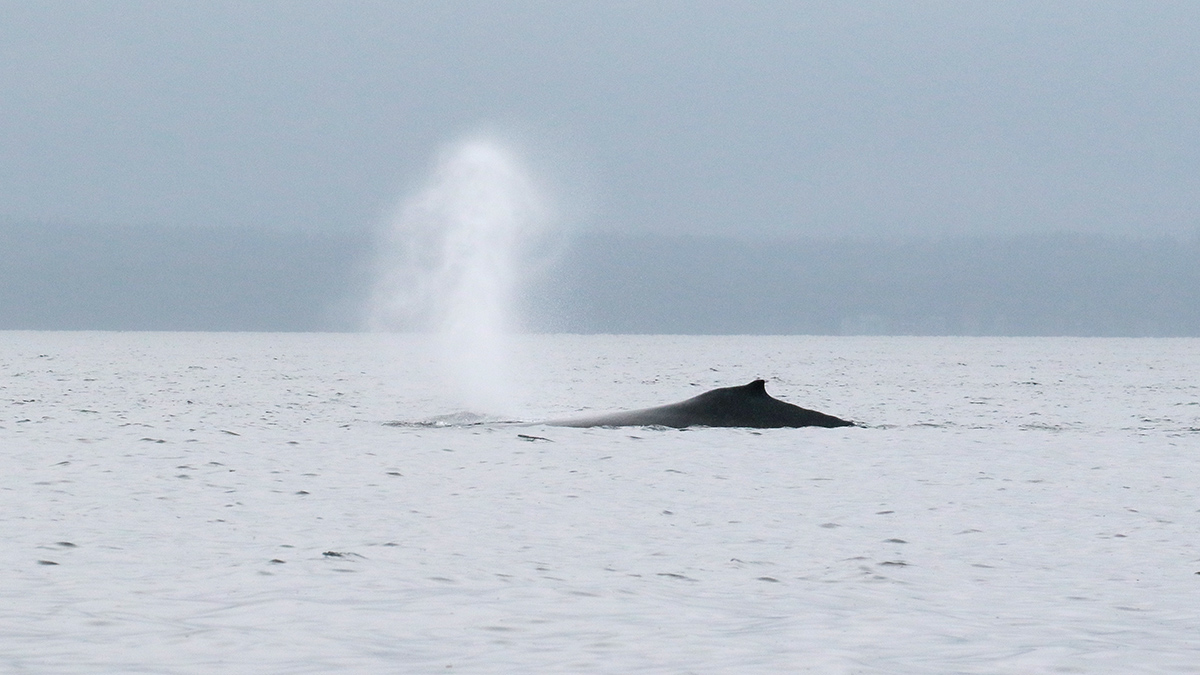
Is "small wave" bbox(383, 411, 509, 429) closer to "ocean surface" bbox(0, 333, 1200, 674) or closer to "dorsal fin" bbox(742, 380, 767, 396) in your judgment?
"ocean surface" bbox(0, 333, 1200, 674)

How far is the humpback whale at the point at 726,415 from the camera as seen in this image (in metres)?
32.1

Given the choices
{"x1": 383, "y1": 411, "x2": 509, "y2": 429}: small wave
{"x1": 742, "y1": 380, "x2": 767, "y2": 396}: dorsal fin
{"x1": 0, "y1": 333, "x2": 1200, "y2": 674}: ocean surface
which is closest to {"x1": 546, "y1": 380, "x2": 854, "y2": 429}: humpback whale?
{"x1": 742, "y1": 380, "x2": 767, "y2": 396}: dorsal fin

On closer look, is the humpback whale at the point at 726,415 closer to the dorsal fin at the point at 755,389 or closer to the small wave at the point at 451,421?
the dorsal fin at the point at 755,389

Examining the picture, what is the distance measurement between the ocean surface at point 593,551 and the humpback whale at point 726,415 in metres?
1.42

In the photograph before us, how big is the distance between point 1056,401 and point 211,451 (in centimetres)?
3436

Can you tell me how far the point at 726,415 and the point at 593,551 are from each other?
1871 centimetres

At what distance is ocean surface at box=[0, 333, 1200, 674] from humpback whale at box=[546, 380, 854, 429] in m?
1.42

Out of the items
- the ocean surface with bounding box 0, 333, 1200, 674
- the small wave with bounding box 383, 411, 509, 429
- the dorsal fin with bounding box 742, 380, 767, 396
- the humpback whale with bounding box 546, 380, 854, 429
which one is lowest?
the ocean surface with bounding box 0, 333, 1200, 674

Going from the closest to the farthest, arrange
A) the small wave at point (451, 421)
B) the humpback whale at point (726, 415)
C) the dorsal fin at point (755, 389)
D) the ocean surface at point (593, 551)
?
1. the ocean surface at point (593, 551)
2. the humpback whale at point (726, 415)
3. the small wave at point (451, 421)
4. the dorsal fin at point (755, 389)

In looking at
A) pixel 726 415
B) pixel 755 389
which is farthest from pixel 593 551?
pixel 755 389

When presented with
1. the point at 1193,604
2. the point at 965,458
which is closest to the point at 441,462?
the point at 965,458

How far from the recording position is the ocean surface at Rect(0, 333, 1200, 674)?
9.49 meters

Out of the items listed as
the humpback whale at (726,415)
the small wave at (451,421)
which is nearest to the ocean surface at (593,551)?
the humpback whale at (726,415)

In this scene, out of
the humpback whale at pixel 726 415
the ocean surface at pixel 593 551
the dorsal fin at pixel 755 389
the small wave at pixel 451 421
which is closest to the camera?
the ocean surface at pixel 593 551
